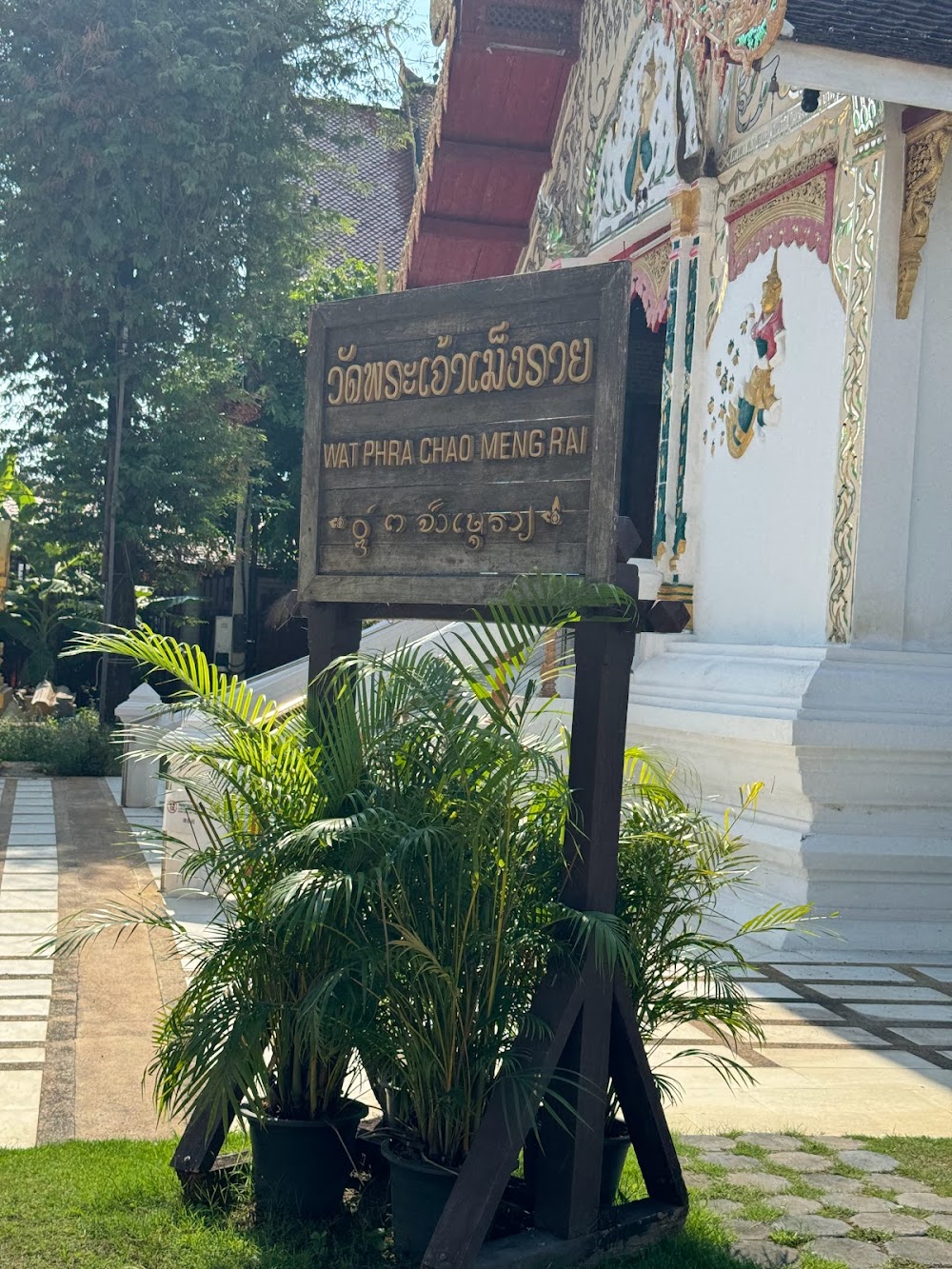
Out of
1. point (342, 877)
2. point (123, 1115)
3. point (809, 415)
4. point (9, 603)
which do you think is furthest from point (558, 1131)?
point (9, 603)

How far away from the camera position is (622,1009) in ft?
10.2

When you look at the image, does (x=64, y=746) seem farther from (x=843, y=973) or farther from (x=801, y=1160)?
(x=801, y=1160)

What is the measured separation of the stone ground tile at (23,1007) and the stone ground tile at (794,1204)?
8.61 ft

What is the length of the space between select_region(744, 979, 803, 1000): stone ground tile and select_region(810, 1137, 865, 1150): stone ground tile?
1541 mm

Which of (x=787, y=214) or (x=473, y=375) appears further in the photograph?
(x=787, y=214)

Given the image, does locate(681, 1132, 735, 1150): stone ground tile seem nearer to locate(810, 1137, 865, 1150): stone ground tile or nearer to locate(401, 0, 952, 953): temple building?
locate(810, 1137, 865, 1150): stone ground tile

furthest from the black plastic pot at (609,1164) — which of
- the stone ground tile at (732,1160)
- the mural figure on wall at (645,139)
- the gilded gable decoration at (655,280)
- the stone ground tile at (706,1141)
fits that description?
the mural figure on wall at (645,139)

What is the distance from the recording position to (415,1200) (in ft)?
9.73

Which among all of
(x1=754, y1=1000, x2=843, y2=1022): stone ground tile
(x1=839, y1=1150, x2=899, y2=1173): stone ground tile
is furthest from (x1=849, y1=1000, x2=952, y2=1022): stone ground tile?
(x1=839, y1=1150, x2=899, y2=1173): stone ground tile

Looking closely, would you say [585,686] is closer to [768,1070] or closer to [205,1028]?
[205,1028]

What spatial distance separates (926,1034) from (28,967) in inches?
130

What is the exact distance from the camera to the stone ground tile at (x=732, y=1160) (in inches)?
144

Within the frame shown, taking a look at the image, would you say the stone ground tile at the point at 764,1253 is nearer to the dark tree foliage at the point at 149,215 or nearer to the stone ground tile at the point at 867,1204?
the stone ground tile at the point at 867,1204

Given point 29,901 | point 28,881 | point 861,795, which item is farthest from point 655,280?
point 29,901
